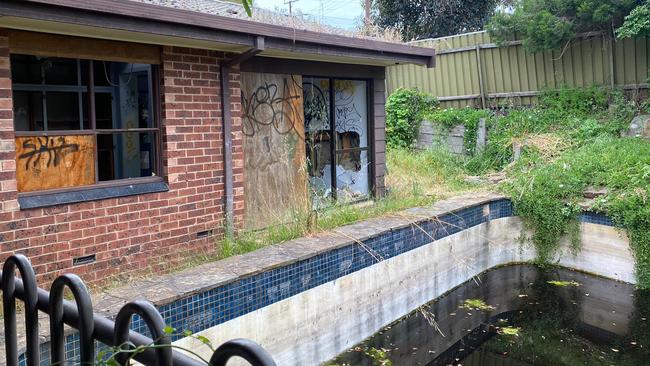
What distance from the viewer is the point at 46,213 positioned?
5.27 metres

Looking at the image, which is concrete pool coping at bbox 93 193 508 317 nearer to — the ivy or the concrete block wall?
the ivy

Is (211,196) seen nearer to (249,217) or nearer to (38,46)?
(249,217)

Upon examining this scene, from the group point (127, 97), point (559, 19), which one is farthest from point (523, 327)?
point (559, 19)

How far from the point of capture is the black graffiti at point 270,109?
754 cm

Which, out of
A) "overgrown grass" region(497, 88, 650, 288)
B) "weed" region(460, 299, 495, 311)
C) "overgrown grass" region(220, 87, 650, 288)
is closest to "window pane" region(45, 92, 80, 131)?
"overgrown grass" region(220, 87, 650, 288)

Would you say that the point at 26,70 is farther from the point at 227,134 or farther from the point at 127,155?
the point at 227,134

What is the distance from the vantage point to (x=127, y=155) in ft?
21.5

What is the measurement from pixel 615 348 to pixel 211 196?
4.70m

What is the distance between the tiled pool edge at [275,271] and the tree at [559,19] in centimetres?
546

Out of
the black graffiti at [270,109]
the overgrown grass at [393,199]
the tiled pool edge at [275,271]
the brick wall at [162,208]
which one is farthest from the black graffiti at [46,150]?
the black graffiti at [270,109]

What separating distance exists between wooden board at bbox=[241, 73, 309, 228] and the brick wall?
0.46m

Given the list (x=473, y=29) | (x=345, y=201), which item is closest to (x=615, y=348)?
(x=345, y=201)

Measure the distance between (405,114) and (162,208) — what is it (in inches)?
349

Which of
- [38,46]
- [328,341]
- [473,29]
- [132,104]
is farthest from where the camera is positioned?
[473,29]
